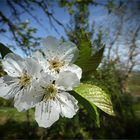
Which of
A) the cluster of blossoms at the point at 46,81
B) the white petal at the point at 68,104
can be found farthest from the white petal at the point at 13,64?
the white petal at the point at 68,104

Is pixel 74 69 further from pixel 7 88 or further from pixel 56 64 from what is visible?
pixel 7 88

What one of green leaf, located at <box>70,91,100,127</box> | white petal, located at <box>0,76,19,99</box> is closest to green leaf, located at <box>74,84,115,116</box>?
green leaf, located at <box>70,91,100,127</box>

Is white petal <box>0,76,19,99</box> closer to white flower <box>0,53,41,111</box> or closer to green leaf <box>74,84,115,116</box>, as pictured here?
white flower <box>0,53,41,111</box>

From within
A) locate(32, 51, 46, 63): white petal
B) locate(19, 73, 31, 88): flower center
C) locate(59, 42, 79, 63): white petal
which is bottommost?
locate(19, 73, 31, 88): flower center

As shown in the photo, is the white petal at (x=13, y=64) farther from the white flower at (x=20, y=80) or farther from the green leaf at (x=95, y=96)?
the green leaf at (x=95, y=96)

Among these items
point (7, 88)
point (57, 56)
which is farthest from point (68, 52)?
point (7, 88)

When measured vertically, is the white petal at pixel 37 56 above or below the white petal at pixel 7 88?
above

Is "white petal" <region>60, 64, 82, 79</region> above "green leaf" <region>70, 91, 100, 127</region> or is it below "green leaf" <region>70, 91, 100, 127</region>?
above
